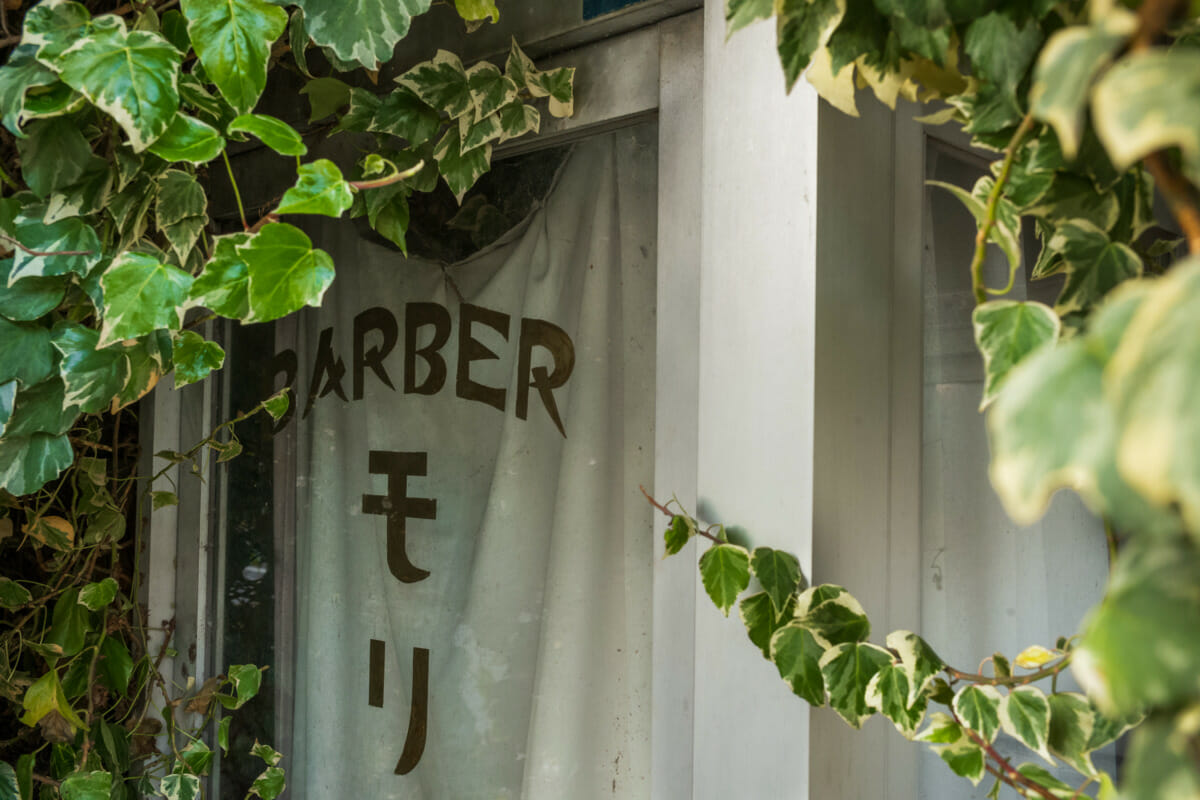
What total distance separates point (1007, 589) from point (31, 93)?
1142 millimetres

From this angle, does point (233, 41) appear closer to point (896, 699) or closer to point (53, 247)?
point (53, 247)

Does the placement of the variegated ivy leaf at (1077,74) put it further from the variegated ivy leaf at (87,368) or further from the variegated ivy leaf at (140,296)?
the variegated ivy leaf at (87,368)

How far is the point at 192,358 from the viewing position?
0.82 meters

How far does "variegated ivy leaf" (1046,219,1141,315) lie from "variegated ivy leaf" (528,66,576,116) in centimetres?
80

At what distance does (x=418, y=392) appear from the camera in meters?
1.38

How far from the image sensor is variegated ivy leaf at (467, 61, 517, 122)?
1064mm

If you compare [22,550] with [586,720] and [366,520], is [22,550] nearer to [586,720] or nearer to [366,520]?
[366,520]

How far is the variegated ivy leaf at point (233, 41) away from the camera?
25.8 inches

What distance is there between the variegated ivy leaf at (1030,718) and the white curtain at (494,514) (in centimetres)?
60

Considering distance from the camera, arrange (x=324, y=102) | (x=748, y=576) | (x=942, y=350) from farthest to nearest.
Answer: (x=324, y=102) → (x=942, y=350) → (x=748, y=576)

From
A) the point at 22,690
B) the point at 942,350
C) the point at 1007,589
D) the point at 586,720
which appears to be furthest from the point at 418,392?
the point at 1007,589

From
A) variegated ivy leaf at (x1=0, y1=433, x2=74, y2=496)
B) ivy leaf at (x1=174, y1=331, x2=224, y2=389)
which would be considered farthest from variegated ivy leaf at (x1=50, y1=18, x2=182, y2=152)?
variegated ivy leaf at (x1=0, y1=433, x2=74, y2=496)

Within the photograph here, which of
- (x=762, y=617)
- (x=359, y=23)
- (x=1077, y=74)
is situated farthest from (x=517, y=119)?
(x=1077, y=74)

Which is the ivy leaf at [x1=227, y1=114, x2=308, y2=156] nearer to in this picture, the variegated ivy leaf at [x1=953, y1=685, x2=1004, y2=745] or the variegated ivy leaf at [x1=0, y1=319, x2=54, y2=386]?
the variegated ivy leaf at [x1=0, y1=319, x2=54, y2=386]
